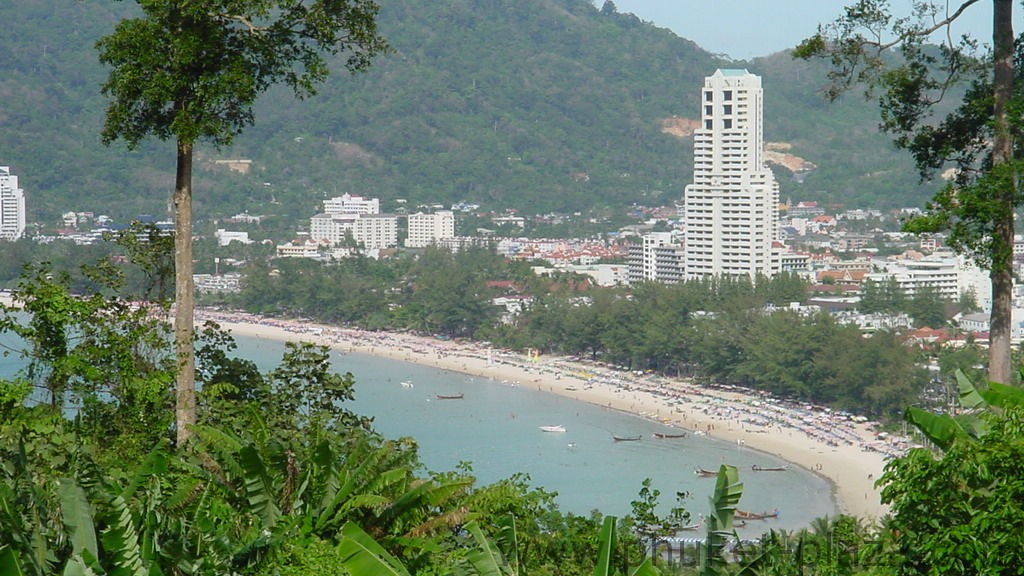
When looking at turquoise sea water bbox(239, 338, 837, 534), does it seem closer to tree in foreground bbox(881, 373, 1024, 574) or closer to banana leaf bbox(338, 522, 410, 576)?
tree in foreground bbox(881, 373, 1024, 574)

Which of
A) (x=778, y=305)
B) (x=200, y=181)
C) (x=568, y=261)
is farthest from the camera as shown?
(x=200, y=181)

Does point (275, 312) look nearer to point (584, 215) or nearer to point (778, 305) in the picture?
point (778, 305)

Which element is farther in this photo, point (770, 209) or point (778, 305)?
point (770, 209)

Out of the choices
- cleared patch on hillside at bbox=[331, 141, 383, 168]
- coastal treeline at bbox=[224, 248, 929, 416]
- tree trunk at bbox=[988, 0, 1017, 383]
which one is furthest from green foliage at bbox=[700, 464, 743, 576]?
cleared patch on hillside at bbox=[331, 141, 383, 168]

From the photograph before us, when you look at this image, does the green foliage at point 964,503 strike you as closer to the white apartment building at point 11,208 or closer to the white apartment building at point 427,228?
the white apartment building at point 11,208

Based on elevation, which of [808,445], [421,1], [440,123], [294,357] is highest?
[421,1]

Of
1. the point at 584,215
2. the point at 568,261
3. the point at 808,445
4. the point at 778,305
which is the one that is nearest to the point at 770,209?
the point at 778,305
